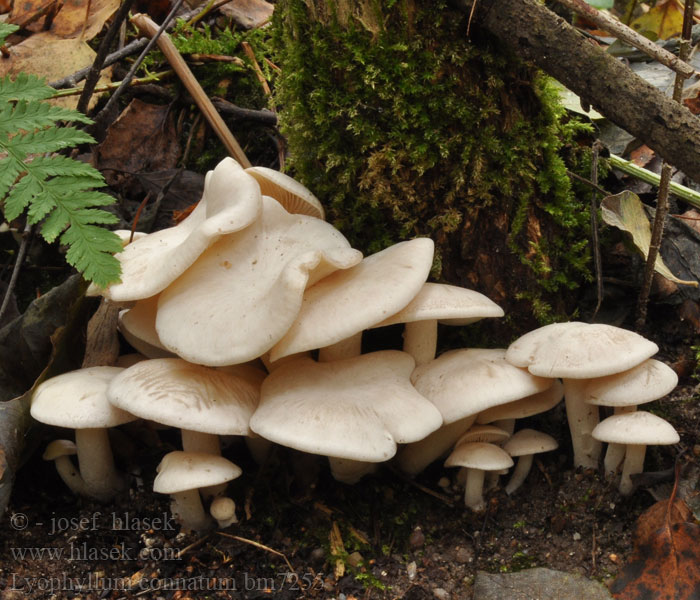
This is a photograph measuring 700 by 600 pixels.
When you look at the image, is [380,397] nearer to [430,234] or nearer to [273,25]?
[430,234]

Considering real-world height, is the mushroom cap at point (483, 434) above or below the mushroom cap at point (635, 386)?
below

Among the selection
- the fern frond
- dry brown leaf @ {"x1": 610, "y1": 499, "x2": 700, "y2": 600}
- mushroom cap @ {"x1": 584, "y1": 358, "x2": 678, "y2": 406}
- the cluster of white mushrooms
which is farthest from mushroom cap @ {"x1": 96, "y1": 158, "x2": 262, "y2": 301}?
dry brown leaf @ {"x1": 610, "y1": 499, "x2": 700, "y2": 600}

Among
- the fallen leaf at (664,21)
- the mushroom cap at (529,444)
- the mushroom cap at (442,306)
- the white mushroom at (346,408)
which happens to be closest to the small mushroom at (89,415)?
the white mushroom at (346,408)

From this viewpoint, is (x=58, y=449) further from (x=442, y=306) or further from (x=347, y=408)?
(x=442, y=306)

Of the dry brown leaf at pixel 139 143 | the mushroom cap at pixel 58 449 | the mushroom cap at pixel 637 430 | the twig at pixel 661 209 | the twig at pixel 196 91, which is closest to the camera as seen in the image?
the mushroom cap at pixel 637 430

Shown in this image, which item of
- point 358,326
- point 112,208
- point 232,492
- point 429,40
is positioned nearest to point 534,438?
point 358,326

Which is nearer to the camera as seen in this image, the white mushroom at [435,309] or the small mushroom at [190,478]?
the small mushroom at [190,478]

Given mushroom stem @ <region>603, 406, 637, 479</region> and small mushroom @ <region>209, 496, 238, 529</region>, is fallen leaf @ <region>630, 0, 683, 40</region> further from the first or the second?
small mushroom @ <region>209, 496, 238, 529</region>

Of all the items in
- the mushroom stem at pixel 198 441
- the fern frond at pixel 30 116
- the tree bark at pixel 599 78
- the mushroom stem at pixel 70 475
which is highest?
the tree bark at pixel 599 78

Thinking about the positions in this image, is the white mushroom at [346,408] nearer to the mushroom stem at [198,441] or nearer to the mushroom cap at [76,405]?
the mushroom stem at [198,441]
